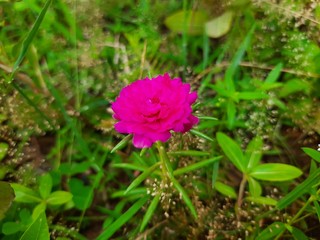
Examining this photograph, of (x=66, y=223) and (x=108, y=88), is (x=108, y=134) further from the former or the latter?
(x=66, y=223)

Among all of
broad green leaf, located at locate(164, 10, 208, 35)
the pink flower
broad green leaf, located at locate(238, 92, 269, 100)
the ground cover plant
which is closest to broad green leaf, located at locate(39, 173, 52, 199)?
the ground cover plant

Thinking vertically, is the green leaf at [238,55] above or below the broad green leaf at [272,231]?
above

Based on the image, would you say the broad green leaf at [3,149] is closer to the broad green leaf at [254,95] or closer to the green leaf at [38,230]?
the green leaf at [38,230]

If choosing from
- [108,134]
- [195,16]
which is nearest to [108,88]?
[108,134]

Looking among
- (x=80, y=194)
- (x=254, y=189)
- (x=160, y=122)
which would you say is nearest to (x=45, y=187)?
(x=80, y=194)

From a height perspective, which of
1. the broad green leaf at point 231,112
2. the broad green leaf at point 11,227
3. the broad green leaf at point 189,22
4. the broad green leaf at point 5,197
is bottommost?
the broad green leaf at point 11,227

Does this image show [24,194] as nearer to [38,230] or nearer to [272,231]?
[38,230]

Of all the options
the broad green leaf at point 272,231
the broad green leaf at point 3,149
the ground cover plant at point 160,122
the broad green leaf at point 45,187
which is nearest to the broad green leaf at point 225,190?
the ground cover plant at point 160,122

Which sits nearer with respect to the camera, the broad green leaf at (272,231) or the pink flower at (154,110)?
the pink flower at (154,110)
